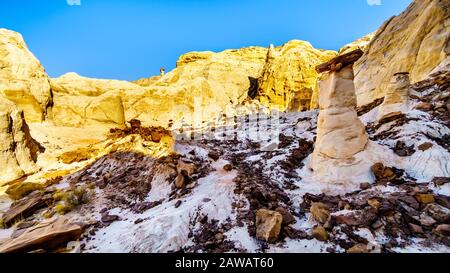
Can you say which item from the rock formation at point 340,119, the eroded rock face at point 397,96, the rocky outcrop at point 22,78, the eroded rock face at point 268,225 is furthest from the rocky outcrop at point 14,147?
the eroded rock face at point 397,96

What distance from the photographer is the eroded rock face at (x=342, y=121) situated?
6143 mm

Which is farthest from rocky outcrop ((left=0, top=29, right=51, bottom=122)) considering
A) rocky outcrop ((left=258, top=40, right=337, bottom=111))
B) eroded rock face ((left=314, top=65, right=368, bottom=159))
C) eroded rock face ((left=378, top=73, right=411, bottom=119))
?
eroded rock face ((left=378, top=73, right=411, bottom=119))

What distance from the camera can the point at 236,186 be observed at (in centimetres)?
604

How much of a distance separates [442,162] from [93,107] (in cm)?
2658

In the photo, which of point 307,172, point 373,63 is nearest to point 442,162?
point 307,172

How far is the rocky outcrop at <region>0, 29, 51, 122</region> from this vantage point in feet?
63.1

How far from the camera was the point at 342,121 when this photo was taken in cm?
628

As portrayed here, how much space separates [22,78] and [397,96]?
27734mm

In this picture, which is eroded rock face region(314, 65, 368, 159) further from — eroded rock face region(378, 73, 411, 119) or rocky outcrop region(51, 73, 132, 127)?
rocky outcrop region(51, 73, 132, 127)

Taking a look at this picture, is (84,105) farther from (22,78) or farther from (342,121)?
(342,121)

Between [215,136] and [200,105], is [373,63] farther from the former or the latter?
[200,105]

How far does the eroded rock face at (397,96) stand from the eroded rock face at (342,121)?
112 inches

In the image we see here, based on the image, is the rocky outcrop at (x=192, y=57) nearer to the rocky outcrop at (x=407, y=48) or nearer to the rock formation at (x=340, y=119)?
the rocky outcrop at (x=407, y=48)

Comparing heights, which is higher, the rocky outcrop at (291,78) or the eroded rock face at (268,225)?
the rocky outcrop at (291,78)
